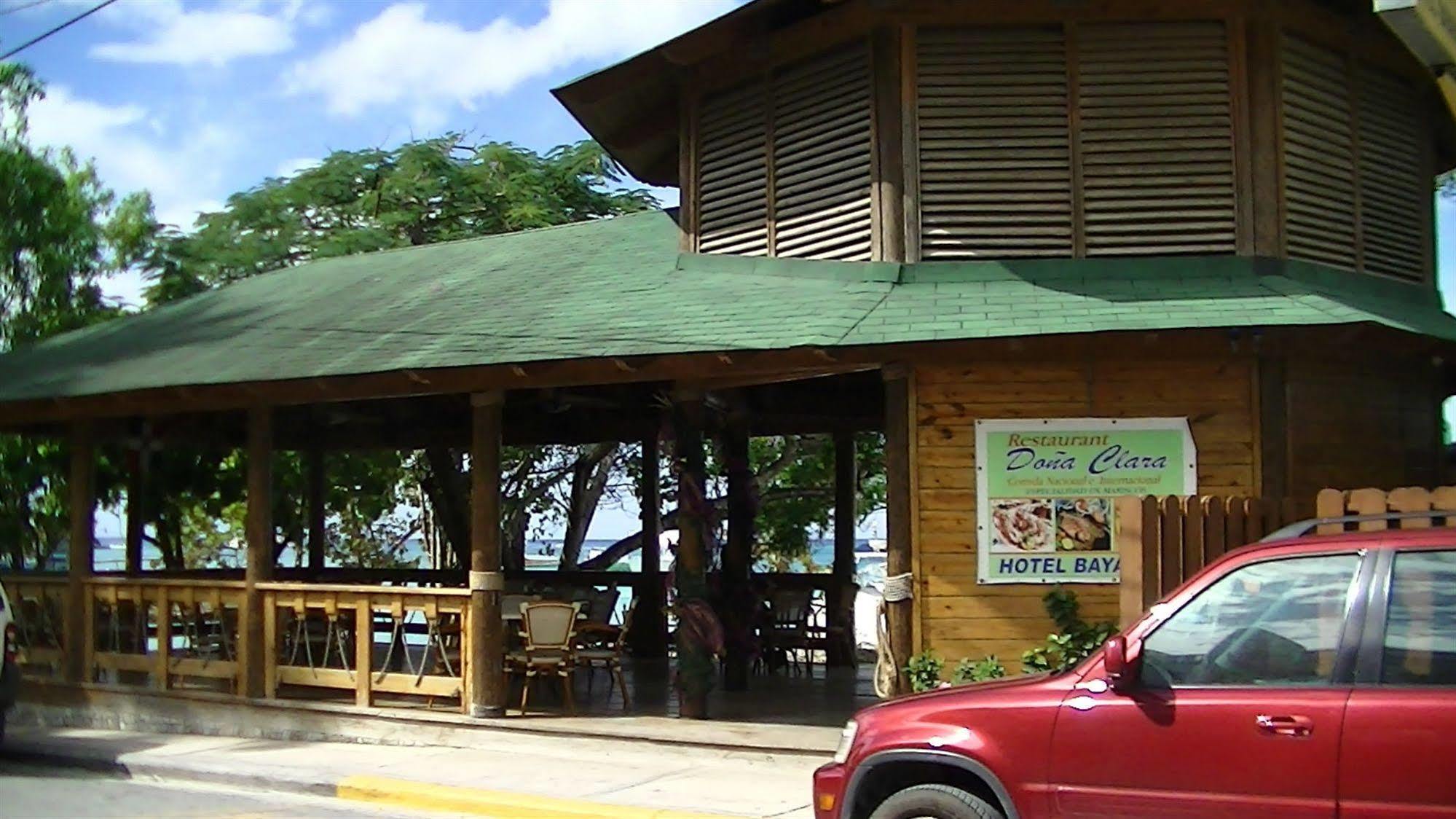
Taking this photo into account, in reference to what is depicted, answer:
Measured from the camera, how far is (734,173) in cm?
1364

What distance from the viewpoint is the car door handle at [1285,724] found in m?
5.39

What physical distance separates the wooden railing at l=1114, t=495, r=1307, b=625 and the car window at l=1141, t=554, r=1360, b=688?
343 cm

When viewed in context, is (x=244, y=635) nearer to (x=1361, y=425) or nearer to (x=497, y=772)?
(x=497, y=772)

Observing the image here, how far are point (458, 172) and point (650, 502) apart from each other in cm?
1178

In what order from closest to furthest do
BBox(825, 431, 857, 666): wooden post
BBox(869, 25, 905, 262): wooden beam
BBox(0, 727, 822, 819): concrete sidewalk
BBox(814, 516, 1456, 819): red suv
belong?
BBox(814, 516, 1456, 819): red suv
BBox(0, 727, 822, 819): concrete sidewalk
BBox(869, 25, 905, 262): wooden beam
BBox(825, 431, 857, 666): wooden post

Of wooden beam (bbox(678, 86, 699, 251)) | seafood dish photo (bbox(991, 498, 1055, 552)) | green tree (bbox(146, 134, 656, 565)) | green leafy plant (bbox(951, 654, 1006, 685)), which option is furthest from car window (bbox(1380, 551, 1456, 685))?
green tree (bbox(146, 134, 656, 565))

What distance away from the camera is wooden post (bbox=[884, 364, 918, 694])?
36.2 ft

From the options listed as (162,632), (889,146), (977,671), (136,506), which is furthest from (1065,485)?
(136,506)

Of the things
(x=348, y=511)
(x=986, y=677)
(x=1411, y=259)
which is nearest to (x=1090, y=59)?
(x=1411, y=259)

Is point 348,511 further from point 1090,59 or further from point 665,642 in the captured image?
point 1090,59

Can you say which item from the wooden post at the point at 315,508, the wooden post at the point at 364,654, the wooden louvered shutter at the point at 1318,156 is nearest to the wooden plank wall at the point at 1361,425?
the wooden louvered shutter at the point at 1318,156

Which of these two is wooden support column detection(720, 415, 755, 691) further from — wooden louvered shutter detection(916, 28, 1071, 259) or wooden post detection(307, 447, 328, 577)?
wooden post detection(307, 447, 328, 577)

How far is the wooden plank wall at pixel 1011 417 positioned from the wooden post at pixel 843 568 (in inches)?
238

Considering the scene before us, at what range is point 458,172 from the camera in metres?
28.0
